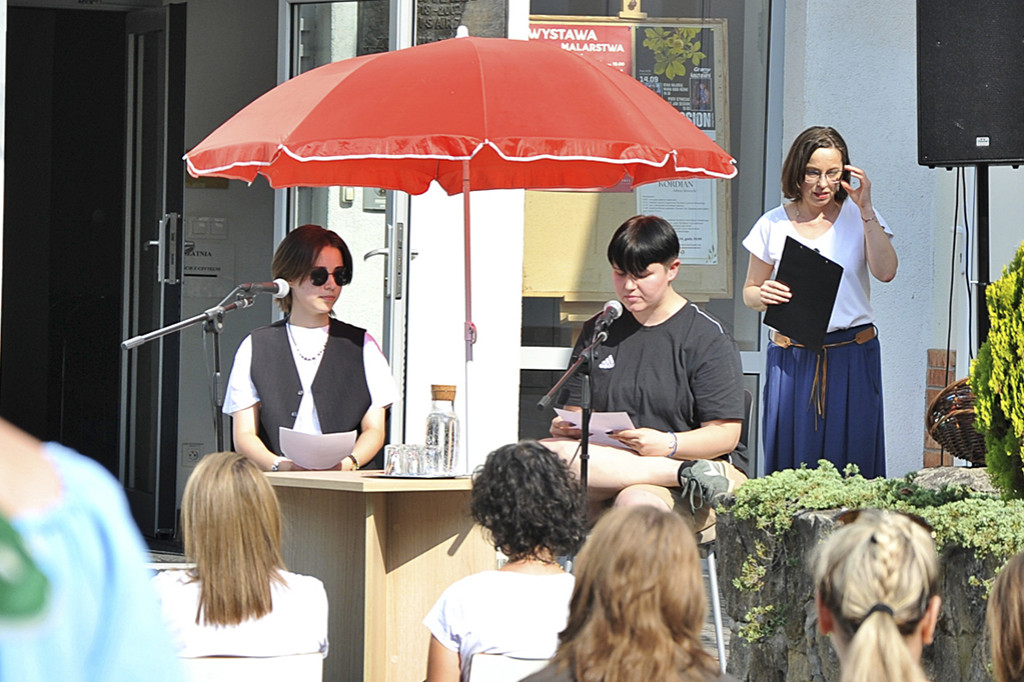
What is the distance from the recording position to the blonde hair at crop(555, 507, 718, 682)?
6.57ft

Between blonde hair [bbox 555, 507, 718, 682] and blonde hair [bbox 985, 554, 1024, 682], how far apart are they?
42 centimetres

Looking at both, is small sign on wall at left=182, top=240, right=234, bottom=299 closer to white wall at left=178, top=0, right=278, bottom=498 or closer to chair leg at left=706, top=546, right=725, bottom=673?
white wall at left=178, top=0, right=278, bottom=498

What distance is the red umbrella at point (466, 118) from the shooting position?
3.88 meters

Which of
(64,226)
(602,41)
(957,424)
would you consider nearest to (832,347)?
(957,424)

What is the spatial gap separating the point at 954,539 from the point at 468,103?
5.97 ft

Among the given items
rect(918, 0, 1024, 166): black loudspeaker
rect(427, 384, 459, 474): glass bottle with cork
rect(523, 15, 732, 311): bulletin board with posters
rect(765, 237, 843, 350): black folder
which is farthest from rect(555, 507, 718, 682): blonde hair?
rect(523, 15, 732, 311): bulletin board with posters

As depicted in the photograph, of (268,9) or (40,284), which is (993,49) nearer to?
(268,9)

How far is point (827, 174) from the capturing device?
5051 mm

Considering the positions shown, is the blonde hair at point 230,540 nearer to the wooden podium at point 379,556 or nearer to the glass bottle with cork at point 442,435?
the wooden podium at point 379,556

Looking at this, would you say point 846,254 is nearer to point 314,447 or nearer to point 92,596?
point 314,447

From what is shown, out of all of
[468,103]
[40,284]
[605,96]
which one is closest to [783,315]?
[605,96]

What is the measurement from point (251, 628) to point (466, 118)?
1776 mm

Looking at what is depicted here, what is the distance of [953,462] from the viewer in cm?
606

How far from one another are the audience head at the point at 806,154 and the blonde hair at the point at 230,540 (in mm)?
2920
